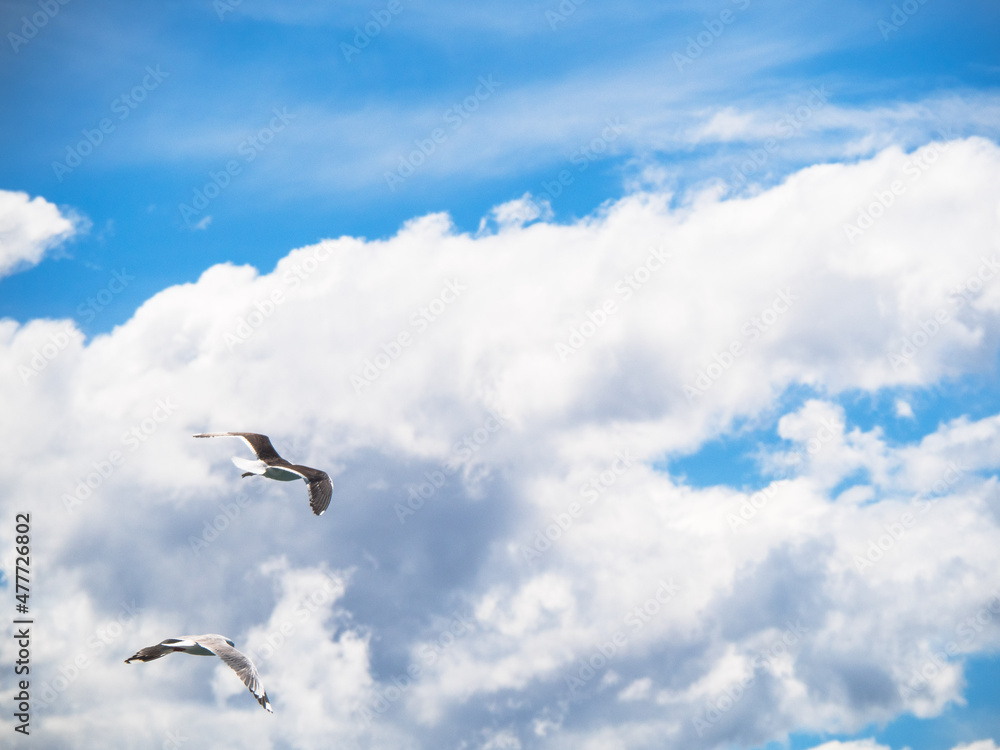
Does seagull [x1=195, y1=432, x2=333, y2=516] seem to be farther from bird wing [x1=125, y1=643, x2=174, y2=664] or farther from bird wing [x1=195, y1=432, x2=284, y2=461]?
bird wing [x1=125, y1=643, x2=174, y2=664]

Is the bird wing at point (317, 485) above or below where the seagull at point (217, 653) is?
above

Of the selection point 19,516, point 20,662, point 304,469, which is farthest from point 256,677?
point 19,516

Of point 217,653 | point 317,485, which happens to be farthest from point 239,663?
point 317,485

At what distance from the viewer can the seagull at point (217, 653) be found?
4281 cm

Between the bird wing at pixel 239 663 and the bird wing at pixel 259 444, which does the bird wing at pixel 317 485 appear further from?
the bird wing at pixel 239 663

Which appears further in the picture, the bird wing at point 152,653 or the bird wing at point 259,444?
the bird wing at point 259,444

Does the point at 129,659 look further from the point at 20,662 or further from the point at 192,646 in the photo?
the point at 20,662

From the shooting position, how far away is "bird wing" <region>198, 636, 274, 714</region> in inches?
1678

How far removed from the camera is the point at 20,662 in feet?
232

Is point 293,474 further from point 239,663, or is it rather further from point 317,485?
point 239,663

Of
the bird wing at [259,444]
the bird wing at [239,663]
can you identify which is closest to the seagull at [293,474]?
the bird wing at [259,444]

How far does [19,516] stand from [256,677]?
42123 mm

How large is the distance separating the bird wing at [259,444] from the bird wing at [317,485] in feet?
8.64

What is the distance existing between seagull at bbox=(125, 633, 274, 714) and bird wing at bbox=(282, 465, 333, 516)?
8446mm
